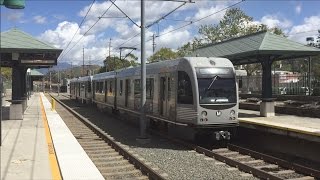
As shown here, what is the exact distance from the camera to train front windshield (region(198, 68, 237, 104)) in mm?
15680

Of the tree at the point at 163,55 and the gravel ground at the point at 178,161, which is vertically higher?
the tree at the point at 163,55

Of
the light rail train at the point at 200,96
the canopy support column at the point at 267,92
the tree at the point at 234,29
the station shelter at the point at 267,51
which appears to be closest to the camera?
the light rail train at the point at 200,96

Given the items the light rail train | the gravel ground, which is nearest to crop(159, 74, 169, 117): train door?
the light rail train

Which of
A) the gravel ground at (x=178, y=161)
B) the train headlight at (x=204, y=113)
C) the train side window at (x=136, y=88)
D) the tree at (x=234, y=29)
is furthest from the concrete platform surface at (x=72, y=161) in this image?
the tree at (x=234, y=29)

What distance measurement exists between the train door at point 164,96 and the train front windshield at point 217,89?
2246 mm

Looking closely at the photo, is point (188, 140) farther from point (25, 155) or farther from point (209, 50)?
point (209, 50)

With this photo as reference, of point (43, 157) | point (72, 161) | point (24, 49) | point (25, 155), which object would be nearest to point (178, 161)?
point (72, 161)

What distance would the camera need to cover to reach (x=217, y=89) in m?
16.0

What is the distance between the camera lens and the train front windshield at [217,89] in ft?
51.4

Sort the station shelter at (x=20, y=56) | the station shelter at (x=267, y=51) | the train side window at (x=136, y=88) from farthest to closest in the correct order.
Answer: the train side window at (x=136, y=88), the station shelter at (x=20, y=56), the station shelter at (x=267, y=51)

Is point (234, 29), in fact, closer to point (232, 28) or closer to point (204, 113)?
point (232, 28)

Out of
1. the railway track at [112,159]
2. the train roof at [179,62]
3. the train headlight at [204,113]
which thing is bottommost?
the railway track at [112,159]

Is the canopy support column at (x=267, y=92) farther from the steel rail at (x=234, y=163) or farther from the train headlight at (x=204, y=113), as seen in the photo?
the train headlight at (x=204, y=113)

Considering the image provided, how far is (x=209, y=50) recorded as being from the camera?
26562mm
